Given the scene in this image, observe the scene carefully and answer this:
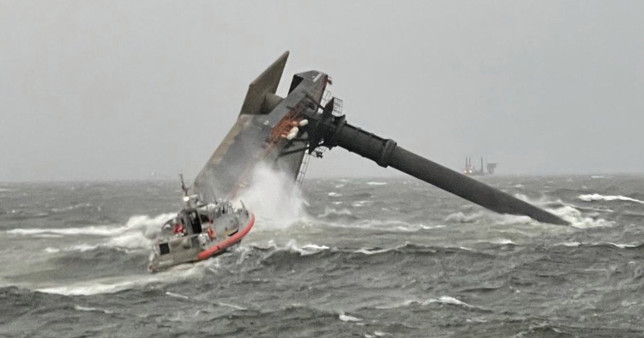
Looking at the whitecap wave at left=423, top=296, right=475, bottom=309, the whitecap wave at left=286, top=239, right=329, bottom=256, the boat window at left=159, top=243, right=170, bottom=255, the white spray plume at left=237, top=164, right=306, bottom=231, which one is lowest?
the whitecap wave at left=423, top=296, right=475, bottom=309

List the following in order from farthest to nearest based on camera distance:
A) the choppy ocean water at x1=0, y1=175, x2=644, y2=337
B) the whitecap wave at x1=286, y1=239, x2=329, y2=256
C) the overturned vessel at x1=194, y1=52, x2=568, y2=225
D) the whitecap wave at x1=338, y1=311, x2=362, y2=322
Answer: the overturned vessel at x1=194, y1=52, x2=568, y2=225 → the whitecap wave at x1=286, y1=239, x2=329, y2=256 → the whitecap wave at x1=338, y1=311, x2=362, y2=322 → the choppy ocean water at x1=0, y1=175, x2=644, y2=337

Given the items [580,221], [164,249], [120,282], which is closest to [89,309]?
[120,282]

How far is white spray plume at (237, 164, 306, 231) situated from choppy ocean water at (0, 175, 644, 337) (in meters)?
4.62

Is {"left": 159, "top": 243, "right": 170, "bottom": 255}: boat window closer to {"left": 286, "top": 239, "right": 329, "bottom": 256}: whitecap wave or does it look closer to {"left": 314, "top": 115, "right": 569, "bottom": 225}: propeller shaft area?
{"left": 286, "top": 239, "right": 329, "bottom": 256}: whitecap wave

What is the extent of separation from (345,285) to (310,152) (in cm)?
2376

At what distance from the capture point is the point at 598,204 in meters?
67.4

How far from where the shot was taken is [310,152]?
4781cm

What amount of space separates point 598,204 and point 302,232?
4109 centimetres

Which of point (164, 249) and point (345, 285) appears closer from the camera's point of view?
point (345, 285)

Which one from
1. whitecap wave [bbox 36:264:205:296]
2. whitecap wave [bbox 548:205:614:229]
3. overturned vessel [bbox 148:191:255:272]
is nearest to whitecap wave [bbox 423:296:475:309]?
whitecap wave [bbox 36:264:205:296]

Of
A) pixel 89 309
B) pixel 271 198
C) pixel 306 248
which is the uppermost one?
pixel 271 198

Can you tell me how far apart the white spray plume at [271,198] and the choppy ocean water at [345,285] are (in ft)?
15.2

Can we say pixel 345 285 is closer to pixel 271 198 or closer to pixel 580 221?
pixel 271 198

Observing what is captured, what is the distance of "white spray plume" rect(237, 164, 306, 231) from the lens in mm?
46844
